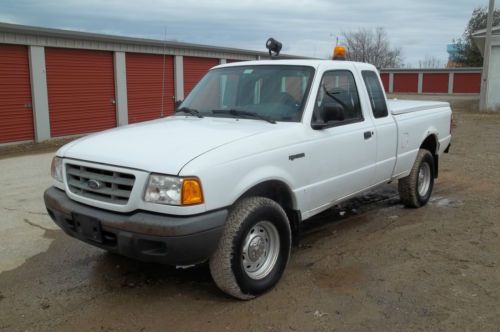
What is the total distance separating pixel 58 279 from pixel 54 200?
33.4 inches

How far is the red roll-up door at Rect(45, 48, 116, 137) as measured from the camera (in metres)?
15.0

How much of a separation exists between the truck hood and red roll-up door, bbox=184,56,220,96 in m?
15.6

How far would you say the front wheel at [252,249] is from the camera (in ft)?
12.0

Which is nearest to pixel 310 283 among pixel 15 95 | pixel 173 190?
pixel 173 190

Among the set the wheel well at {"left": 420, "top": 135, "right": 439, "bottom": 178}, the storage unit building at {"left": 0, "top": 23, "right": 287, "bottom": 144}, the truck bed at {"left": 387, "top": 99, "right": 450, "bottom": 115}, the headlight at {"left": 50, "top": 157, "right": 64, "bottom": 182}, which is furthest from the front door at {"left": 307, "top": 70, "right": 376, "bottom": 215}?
the storage unit building at {"left": 0, "top": 23, "right": 287, "bottom": 144}

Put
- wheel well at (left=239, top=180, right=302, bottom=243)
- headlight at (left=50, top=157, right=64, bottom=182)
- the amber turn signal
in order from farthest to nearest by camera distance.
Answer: headlight at (left=50, top=157, right=64, bottom=182)
wheel well at (left=239, top=180, right=302, bottom=243)
the amber turn signal

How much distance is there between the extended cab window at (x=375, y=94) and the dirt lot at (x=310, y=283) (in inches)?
55.5

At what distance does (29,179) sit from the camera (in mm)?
8898

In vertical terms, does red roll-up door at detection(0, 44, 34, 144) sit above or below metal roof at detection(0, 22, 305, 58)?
below

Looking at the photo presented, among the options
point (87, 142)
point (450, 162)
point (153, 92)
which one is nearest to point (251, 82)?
point (87, 142)

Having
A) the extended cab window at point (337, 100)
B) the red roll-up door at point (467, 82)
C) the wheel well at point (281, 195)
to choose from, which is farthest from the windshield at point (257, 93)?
the red roll-up door at point (467, 82)

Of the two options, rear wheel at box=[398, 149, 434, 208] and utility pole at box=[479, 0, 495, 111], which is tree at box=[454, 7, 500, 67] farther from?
rear wheel at box=[398, 149, 434, 208]

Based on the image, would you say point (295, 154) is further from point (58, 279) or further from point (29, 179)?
point (29, 179)

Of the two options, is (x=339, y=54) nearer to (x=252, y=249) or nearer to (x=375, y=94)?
(x=375, y=94)
